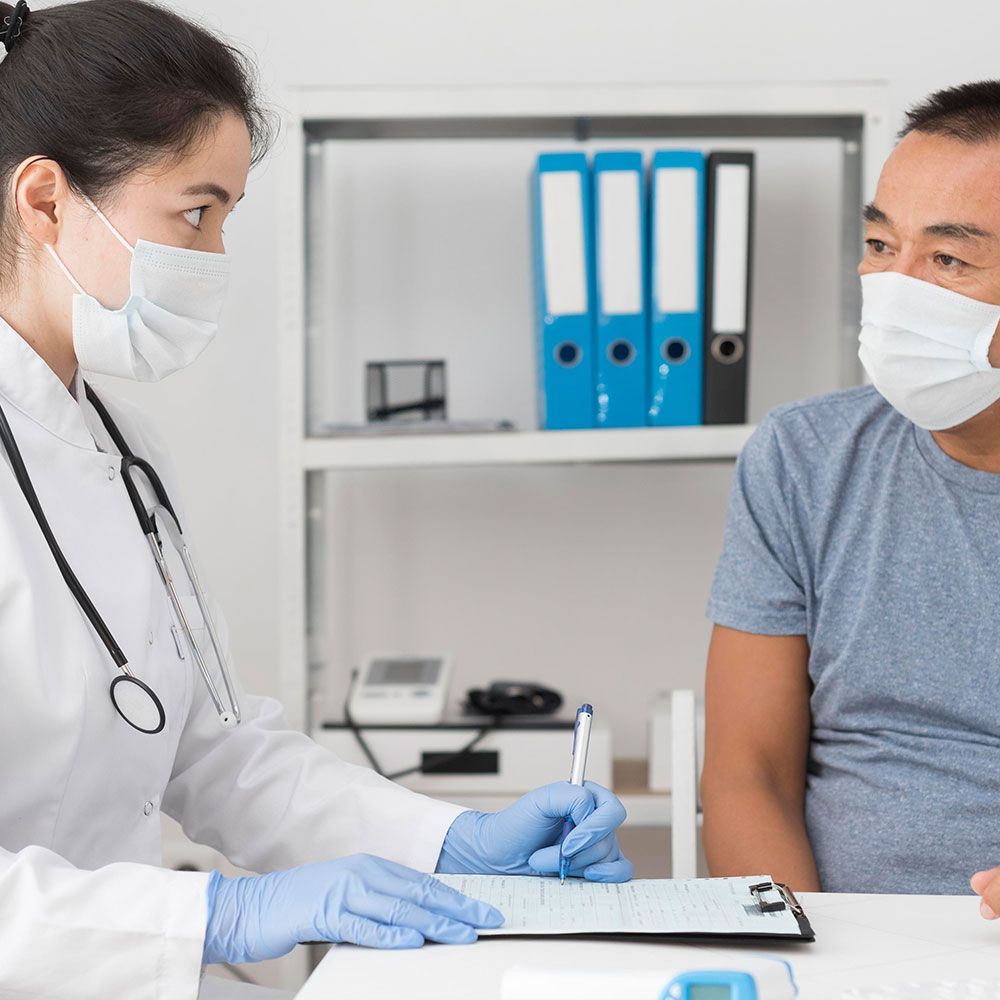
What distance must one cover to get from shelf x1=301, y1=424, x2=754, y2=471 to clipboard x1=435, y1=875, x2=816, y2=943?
0.85m

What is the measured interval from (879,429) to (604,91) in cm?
66

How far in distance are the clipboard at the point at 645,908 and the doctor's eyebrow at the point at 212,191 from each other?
652mm

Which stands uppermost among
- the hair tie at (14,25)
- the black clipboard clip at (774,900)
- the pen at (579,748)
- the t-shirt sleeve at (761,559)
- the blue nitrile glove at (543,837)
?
the hair tie at (14,25)

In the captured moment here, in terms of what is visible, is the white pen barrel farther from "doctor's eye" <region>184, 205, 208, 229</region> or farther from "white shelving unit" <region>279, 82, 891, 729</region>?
"white shelving unit" <region>279, 82, 891, 729</region>

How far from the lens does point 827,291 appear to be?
2.08 m

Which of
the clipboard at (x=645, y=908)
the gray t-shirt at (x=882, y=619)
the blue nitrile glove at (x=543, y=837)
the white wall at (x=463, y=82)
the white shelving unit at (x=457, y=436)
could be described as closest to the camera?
the clipboard at (x=645, y=908)

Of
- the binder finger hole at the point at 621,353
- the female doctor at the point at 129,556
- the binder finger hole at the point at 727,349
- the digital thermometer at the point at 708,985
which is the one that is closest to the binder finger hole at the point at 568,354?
the binder finger hole at the point at 621,353

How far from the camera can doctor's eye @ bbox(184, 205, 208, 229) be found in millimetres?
1151

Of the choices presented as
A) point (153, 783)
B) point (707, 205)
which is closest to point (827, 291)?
point (707, 205)

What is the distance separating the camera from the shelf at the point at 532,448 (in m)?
1.75

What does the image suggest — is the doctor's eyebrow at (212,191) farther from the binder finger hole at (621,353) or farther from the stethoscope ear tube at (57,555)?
the binder finger hole at (621,353)

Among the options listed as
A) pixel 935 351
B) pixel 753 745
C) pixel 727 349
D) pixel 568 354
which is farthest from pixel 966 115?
pixel 753 745

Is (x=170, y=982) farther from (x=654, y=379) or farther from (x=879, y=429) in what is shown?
(x=654, y=379)

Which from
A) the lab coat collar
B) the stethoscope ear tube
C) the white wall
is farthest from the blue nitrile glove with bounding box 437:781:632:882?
the white wall
